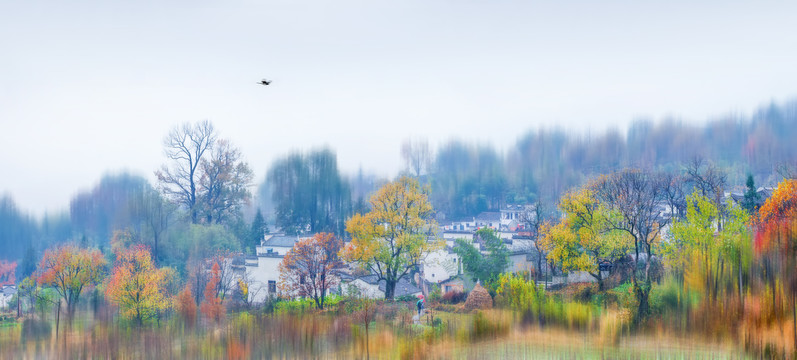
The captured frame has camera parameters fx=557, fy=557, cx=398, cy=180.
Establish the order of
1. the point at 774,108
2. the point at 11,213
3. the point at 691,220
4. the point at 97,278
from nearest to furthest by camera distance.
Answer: the point at 691,220 < the point at 774,108 < the point at 97,278 < the point at 11,213

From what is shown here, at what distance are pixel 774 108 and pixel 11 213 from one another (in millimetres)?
13110

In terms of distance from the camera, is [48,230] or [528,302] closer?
[528,302]

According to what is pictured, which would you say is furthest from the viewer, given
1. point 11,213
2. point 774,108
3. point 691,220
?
point 11,213

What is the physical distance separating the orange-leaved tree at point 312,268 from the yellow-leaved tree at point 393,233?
27cm

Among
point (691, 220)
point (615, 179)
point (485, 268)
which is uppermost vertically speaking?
point (615, 179)

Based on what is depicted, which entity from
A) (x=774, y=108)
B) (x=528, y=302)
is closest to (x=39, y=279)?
(x=528, y=302)

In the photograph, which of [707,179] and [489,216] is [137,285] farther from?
[707,179]

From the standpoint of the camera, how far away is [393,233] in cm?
962

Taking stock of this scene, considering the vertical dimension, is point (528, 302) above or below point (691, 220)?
below

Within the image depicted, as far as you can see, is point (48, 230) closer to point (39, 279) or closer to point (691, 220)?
point (39, 279)

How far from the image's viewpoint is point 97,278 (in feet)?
30.8

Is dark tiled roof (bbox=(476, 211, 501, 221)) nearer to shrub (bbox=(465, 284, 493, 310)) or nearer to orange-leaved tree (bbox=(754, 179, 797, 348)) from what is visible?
shrub (bbox=(465, 284, 493, 310))

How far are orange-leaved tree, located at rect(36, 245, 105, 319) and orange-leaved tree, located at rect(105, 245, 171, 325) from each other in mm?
320

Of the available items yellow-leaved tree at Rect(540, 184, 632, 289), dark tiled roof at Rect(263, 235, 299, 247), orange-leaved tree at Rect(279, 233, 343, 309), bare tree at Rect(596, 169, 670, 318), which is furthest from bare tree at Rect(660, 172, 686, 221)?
dark tiled roof at Rect(263, 235, 299, 247)
